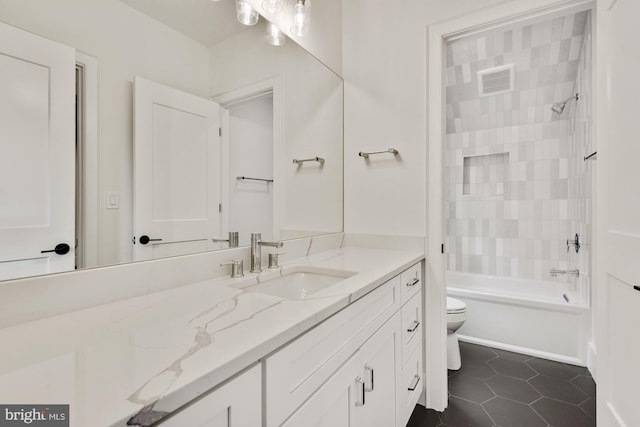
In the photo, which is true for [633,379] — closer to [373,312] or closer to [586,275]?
[373,312]

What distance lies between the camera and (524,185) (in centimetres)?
300

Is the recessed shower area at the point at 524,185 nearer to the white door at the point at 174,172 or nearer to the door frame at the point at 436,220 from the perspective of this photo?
the door frame at the point at 436,220

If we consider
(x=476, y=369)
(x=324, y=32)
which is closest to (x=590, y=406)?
(x=476, y=369)

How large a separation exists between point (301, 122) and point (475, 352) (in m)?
2.18

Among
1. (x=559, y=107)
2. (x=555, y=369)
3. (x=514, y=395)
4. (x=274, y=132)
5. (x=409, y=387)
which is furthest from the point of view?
(x=559, y=107)

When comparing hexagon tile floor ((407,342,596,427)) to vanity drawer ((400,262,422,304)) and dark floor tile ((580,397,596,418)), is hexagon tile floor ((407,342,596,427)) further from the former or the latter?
vanity drawer ((400,262,422,304))

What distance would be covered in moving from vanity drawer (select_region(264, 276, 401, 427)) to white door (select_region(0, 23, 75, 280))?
0.64m

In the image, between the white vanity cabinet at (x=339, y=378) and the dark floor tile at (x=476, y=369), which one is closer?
the white vanity cabinet at (x=339, y=378)

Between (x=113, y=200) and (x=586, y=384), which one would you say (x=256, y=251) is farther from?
(x=586, y=384)

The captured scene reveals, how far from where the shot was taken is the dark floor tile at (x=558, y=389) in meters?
1.83

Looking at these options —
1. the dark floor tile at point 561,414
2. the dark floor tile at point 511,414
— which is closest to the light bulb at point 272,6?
the dark floor tile at point 511,414

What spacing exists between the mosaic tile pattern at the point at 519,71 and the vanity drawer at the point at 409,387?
2098 millimetres

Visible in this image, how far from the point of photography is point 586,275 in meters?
2.32

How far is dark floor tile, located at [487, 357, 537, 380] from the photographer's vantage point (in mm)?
2098
